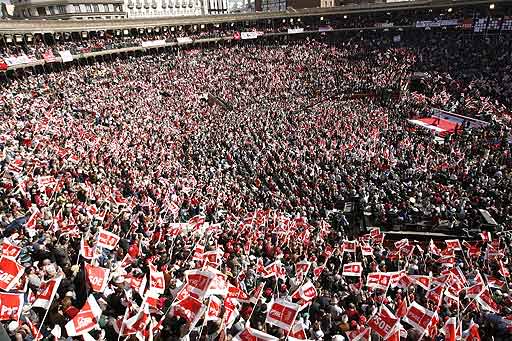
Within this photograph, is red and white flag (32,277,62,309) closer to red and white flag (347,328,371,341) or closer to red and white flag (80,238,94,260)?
red and white flag (80,238,94,260)

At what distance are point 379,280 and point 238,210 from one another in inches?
317

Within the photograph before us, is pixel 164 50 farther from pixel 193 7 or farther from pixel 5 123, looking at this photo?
pixel 193 7

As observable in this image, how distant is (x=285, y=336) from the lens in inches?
312

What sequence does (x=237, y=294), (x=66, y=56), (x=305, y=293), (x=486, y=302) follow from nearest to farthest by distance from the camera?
(x=237, y=294), (x=305, y=293), (x=486, y=302), (x=66, y=56)

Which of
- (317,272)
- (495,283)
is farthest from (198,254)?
(495,283)

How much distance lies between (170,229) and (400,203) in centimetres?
1097

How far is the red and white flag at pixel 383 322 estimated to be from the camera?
7.86 m

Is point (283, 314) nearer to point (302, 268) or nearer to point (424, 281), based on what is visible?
point (302, 268)

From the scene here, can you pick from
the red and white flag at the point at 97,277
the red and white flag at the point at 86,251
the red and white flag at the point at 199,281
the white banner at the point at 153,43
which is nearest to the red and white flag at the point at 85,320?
the red and white flag at the point at 97,277

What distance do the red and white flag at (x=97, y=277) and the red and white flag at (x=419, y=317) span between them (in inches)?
256

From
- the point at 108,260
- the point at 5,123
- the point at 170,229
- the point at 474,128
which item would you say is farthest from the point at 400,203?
the point at 5,123

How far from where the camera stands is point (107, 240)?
35.2ft

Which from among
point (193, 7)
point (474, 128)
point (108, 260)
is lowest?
point (474, 128)

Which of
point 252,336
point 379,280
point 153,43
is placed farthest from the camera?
point 153,43
